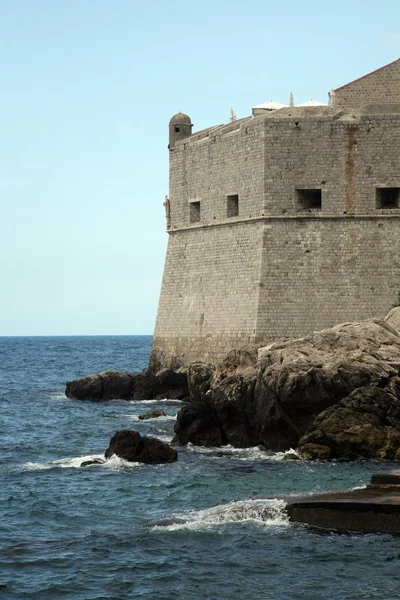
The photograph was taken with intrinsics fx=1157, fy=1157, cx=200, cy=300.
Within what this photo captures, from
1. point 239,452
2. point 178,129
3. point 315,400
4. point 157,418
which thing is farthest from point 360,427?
point 178,129

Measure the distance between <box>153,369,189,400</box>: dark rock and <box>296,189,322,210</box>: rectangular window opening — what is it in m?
5.98

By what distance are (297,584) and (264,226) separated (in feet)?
59.0

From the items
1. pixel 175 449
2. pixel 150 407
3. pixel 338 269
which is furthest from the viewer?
pixel 150 407

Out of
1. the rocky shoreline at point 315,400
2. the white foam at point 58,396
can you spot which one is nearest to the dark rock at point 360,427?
the rocky shoreline at point 315,400

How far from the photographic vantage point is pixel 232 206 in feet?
105

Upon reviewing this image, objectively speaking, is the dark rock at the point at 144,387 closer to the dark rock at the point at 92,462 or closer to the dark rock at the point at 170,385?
the dark rock at the point at 170,385

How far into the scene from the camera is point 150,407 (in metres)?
32.2

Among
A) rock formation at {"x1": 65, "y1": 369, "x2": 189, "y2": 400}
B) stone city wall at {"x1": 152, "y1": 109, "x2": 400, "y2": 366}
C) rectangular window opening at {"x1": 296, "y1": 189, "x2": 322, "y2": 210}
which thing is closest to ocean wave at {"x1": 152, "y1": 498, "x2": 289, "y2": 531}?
stone city wall at {"x1": 152, "y1": 109, "x2": 400, "y2": 366}

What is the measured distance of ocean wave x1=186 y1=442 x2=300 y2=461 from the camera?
849 inches

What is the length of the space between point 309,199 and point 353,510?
54.6ft

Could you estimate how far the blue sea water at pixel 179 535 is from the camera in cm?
1331

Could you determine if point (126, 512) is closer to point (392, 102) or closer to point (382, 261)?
point (382, 261)

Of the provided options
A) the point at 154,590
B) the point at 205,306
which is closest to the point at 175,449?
the point at 154,590

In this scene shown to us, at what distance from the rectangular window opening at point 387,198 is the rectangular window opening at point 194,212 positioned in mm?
5932
